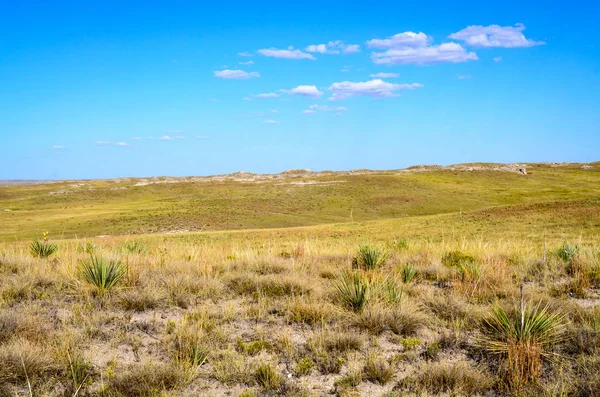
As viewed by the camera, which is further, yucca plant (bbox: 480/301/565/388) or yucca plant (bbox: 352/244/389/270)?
yucca plant (bbox: 352/244/389/270)

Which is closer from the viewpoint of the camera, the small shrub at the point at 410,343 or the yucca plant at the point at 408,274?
the small shrub at the point at 410,343

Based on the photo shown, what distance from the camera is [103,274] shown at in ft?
24.7

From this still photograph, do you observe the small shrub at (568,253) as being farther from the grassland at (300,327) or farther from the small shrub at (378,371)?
the small shrub at (378,371)

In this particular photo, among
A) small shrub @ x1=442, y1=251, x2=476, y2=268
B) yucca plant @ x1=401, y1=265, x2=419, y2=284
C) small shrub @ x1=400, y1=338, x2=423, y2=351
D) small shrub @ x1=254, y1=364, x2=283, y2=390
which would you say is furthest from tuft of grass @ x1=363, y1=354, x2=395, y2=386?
small shrub @ x1=442, y1=251, x2=476, y2=268

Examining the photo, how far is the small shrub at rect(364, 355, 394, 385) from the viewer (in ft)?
16.1

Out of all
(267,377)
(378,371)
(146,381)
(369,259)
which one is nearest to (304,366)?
(267,377)

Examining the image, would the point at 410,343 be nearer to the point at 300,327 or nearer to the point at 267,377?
the point at 300,327

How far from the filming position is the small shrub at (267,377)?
4789 mm

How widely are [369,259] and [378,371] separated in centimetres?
531

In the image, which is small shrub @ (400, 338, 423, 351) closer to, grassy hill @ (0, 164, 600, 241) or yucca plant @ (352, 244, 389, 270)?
yucca plant @ (352, 244, 389, 270)

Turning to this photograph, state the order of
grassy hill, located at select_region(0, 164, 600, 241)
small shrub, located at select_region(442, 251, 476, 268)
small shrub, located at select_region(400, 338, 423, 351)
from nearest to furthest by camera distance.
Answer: small shrub, located at select_region(400, 338, 423, 351), small shrub, located at select_region(442, 251, 476, 268), grassy hill, located at select_region(0, 164, 600, 241)

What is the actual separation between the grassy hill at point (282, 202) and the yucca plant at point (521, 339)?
1297 inches

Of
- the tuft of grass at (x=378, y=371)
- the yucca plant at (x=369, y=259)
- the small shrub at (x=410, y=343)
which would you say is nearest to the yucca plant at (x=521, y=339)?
the small shrub at (x=410, y=343)

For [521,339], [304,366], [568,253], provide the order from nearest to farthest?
[304,366], [521,339], [568,253]
